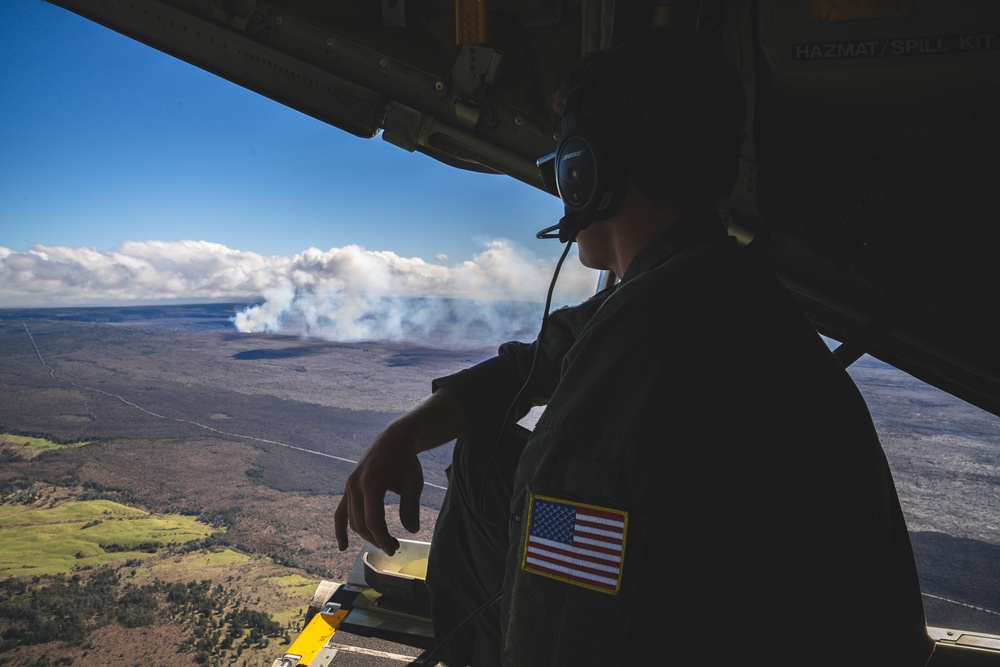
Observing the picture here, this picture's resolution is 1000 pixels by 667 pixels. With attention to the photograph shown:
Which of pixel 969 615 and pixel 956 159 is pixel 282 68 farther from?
pixel 969 615

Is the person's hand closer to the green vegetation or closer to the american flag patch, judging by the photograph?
the american flag patch

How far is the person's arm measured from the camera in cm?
101

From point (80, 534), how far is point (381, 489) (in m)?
6.02

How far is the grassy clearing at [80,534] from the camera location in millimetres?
4910

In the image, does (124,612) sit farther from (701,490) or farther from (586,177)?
(701,490)

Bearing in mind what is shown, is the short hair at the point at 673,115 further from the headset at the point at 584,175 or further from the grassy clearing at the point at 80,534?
the grassy clearing at the point at 80,534

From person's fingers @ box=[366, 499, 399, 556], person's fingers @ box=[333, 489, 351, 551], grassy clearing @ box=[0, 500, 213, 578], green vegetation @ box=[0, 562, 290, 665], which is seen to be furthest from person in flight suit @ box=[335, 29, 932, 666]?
grassy clearing @ box=[0, 500, 213, 578]

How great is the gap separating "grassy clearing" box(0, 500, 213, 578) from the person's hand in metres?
5.10

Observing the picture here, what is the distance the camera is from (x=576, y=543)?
517 millimetres

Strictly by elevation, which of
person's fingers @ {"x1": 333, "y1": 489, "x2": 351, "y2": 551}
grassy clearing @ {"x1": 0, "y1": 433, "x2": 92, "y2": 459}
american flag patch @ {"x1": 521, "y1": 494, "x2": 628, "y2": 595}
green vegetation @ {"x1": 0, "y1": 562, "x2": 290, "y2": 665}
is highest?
american flag patch @ {"x1": 521, "y1": 494, "x2": 628, "y2": 595}

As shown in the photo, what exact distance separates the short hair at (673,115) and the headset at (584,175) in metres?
0.02

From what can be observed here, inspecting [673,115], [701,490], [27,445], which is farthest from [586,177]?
[27,445]

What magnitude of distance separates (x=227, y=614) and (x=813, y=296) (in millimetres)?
4759

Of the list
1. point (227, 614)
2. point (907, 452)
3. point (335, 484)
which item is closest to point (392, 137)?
point (227, 614)
